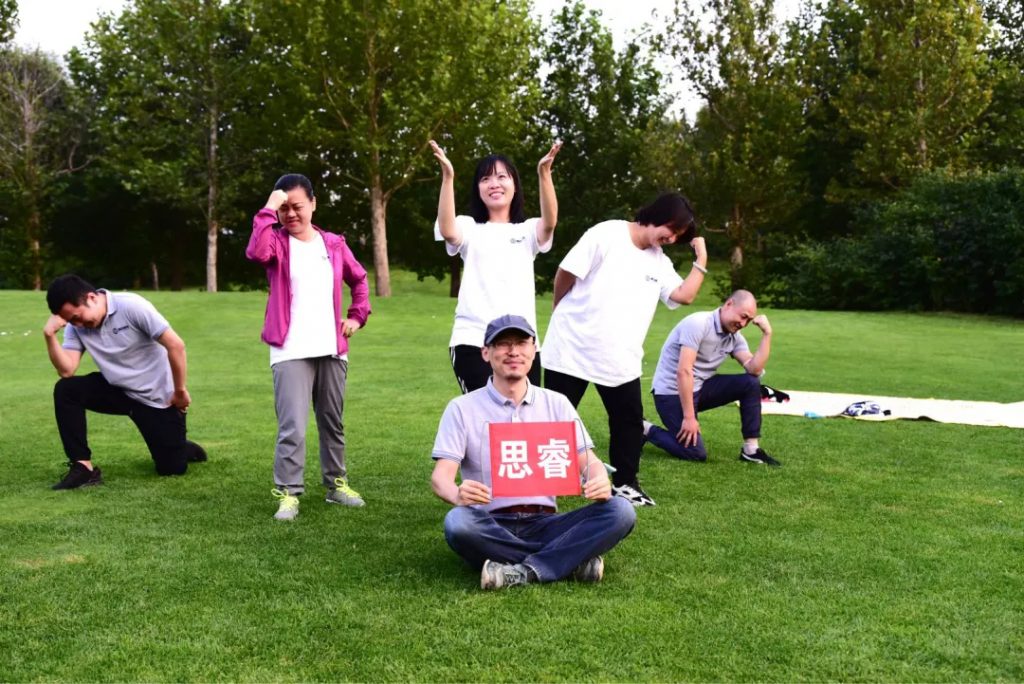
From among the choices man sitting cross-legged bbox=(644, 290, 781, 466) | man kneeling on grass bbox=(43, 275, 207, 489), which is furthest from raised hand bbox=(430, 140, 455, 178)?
man sitting cross-legged bbox=(644, 290, 781, 466)

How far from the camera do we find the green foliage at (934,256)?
23781 mm

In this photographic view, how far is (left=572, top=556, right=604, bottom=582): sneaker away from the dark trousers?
2.96 meters

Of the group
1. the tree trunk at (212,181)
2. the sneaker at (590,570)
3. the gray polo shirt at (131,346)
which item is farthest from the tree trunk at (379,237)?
the sneaker at (590,570)

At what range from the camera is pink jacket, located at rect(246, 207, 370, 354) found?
17.7 ft

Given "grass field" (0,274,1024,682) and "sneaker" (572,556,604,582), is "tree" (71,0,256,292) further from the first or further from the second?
"sneaker" (572,556,604,582)

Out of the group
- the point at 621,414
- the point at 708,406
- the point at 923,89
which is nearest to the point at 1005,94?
the point at 923,89

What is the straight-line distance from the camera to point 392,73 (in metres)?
30.6

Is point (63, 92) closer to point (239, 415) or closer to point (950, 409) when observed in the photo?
point (239, 415)

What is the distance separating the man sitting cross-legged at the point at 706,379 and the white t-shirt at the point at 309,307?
262cm

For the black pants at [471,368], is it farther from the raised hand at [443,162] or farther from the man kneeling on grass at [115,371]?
the man kneeling on grass at [115,371]

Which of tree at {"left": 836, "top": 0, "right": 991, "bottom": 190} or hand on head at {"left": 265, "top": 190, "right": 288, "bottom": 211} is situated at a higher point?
tree at {"left": 836, "top": 0, "right": 991, "bottom": 190}

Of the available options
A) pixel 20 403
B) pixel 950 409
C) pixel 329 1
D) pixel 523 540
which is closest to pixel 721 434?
pixel 950 409

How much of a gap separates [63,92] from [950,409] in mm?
40705

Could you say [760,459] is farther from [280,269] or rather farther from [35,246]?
Answer: [35,246]
